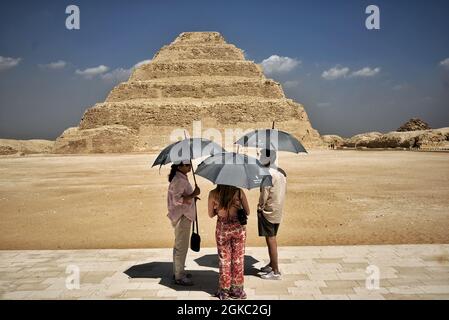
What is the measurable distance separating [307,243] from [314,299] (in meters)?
3.23

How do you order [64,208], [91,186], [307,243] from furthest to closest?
[91,186] < [64,208] < [307,243]

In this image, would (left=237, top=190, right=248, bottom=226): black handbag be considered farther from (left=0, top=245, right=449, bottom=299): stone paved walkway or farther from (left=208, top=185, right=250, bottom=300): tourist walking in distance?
(left=0, top=245, right=449, bottom=299): stone paved walkway

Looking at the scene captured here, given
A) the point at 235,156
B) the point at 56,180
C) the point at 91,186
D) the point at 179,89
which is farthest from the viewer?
the point at 179,89

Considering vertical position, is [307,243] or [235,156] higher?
[235,156]

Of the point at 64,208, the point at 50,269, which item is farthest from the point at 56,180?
the point at 50,269

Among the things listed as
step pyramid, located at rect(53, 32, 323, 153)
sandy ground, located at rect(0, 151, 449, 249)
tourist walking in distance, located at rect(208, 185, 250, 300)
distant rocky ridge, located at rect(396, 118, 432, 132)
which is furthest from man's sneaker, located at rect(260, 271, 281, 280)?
distant rocky ridge, located at rect(396, 118, 432, 132)

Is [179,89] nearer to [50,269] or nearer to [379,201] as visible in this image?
[379,201]

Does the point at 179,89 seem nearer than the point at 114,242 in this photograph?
No

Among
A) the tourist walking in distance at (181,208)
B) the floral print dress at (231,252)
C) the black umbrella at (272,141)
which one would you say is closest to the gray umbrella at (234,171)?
the floral print dress at (231,252)

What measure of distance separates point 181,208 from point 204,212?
598 centimetres

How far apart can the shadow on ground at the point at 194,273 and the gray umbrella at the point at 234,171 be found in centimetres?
155

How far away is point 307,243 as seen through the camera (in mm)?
7949

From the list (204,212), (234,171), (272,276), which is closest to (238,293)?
(272,276)

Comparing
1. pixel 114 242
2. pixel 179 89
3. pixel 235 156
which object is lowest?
pixel 114 242
